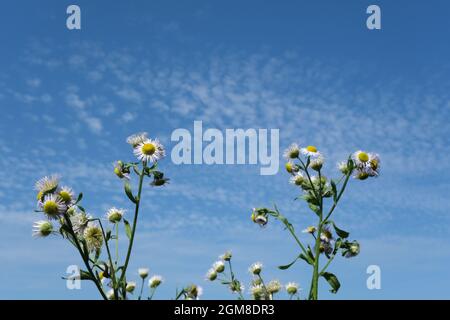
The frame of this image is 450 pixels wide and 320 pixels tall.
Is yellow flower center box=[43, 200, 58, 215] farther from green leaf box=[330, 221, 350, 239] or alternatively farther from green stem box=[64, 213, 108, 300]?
green leaf box=[330, 221, 350, 239]

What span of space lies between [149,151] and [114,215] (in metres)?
0.45

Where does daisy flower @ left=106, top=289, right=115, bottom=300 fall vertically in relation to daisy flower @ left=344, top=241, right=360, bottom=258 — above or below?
below

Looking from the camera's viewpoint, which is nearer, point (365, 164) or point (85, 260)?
point (85, 260)

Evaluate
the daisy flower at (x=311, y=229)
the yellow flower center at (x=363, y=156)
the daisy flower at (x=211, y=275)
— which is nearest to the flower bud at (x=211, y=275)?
the daisy flower at (x=211, y=275)

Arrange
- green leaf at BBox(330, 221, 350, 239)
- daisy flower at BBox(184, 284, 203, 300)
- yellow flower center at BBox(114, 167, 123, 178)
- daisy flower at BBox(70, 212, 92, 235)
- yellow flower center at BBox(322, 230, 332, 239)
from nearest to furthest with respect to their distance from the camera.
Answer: daisy flower at BBox(70, 212, 92, 235)
yellow flower center at BBox(114, 167, 123, 178)
daisy flower at BBox(184, 284, 203, 300)
green leaf at BBox(330, 221, 350, 239)
yellow flower center at BBox(322, 230, 332, 239)

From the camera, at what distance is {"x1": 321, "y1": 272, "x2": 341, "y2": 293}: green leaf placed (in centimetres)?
382

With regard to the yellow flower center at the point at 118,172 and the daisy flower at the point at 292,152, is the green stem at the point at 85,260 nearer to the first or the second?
the yellow flower center at the point at 118,172

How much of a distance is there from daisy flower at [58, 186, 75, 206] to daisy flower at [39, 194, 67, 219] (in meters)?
0.02

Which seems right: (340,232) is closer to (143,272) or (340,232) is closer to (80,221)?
(143,272)

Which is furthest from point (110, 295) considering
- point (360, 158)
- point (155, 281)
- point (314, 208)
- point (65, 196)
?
point (360, 158)

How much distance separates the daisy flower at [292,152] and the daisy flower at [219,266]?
3.25ft

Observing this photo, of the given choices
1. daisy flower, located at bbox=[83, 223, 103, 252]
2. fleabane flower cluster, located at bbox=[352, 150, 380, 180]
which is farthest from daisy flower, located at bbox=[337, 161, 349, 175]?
daisy flower, located at bbox=[83, 223, 103, 252]

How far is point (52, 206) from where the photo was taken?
317 cm
